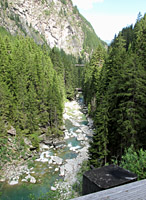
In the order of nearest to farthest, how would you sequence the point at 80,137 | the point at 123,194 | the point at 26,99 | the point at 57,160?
the point at 123,194 < the point at 57,160 < the point at 26,99 < the point at 80,137

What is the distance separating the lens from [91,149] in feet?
69.6

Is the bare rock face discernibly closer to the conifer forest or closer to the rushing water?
the conifer forest

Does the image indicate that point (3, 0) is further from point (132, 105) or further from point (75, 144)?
point (132, 105)

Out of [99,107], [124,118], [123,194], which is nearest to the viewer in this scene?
[123,194]

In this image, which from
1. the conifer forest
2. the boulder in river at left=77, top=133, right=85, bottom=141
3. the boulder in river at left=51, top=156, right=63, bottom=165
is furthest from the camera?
the boulder in river at left=77, top=133, right=85, bottom=141

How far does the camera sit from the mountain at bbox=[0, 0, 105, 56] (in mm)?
123125

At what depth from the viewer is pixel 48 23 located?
160250 millimetres

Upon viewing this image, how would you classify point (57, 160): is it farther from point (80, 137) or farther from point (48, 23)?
point (48, 23)

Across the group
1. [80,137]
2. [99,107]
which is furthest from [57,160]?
[99,107]

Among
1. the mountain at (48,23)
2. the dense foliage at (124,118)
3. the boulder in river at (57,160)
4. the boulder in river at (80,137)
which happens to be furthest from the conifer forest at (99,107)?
the mountain at (48,23)

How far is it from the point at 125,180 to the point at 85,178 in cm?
66

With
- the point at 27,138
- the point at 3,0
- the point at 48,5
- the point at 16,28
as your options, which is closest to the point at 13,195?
the point at 27,138

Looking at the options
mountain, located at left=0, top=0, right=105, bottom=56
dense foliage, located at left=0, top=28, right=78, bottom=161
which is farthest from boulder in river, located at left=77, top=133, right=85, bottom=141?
mountain, located at left=0, top=0, right=105, bottom=56

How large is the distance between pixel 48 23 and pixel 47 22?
1.37 meters
